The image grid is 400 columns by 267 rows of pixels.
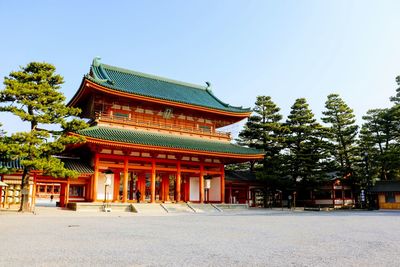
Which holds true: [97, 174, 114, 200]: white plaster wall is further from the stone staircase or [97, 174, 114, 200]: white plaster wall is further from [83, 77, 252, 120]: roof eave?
[83, 77, 252, 120]: roof eave

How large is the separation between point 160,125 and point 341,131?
2163 cm

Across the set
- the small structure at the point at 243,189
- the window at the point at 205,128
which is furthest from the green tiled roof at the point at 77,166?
the small structure at the point at 243,189

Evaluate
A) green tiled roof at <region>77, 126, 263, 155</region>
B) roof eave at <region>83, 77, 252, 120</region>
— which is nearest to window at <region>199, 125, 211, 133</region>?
green tiled roof at <region>77, 126, 263, 155</region>

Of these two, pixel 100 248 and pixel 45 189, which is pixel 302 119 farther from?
pixel 45 189

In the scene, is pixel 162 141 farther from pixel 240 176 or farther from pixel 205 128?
pixel 240 176

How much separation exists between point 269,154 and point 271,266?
32866mm

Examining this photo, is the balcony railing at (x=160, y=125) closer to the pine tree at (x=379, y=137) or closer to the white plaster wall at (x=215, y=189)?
the white plaster wall at (x=215, y=189)

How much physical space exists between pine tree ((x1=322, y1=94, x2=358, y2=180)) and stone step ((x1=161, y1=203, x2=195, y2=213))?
65.0 feet

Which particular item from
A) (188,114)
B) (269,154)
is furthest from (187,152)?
(269,154)

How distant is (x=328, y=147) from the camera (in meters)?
38.8

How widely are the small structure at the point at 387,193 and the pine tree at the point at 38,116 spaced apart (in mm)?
33279

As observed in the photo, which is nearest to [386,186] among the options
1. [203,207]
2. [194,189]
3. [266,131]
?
[266,131]

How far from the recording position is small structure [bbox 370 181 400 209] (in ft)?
125

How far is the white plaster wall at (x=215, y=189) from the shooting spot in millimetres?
34625
